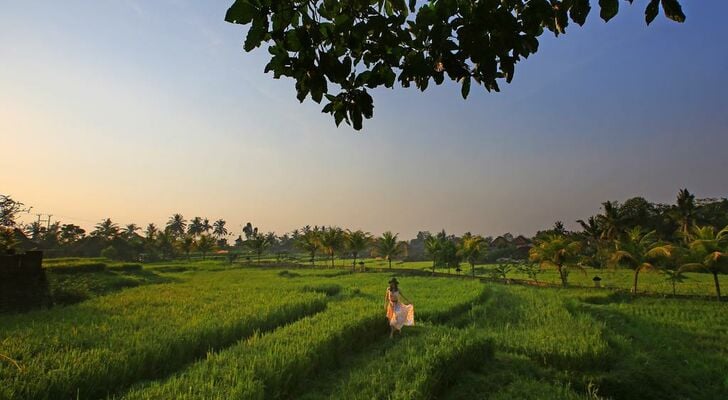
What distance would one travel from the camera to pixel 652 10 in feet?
6.46

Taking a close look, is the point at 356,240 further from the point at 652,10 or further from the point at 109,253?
the point at 652,10

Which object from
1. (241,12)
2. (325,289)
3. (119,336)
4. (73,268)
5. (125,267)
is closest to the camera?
(241,12)

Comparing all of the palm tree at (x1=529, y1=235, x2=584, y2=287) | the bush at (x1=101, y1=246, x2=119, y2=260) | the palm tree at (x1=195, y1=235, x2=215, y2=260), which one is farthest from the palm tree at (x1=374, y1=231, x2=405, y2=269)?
the bush at (x1=101, y1=246, x2=119, y2=260)

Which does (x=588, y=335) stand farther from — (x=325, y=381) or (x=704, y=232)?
(x=704, y=232)

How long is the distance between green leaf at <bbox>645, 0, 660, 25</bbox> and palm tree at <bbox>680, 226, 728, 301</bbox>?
19783 mm

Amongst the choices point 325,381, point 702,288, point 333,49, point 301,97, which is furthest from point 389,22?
point 702,288

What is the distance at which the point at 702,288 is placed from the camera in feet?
63.3

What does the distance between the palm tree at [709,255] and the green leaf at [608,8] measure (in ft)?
65.6

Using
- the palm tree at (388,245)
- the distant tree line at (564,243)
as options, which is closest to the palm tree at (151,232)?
the distant tree line at (564,243)

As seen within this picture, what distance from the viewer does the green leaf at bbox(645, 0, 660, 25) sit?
1.95 m

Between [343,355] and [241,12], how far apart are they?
24.2 ft

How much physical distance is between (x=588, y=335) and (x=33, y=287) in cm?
1724

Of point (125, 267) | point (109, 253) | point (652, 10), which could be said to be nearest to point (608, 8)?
Result: point (652, 10)

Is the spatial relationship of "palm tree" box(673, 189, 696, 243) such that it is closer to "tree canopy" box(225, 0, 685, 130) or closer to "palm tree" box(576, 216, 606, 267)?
"palm tree" box(576, 216, 606, 267)
